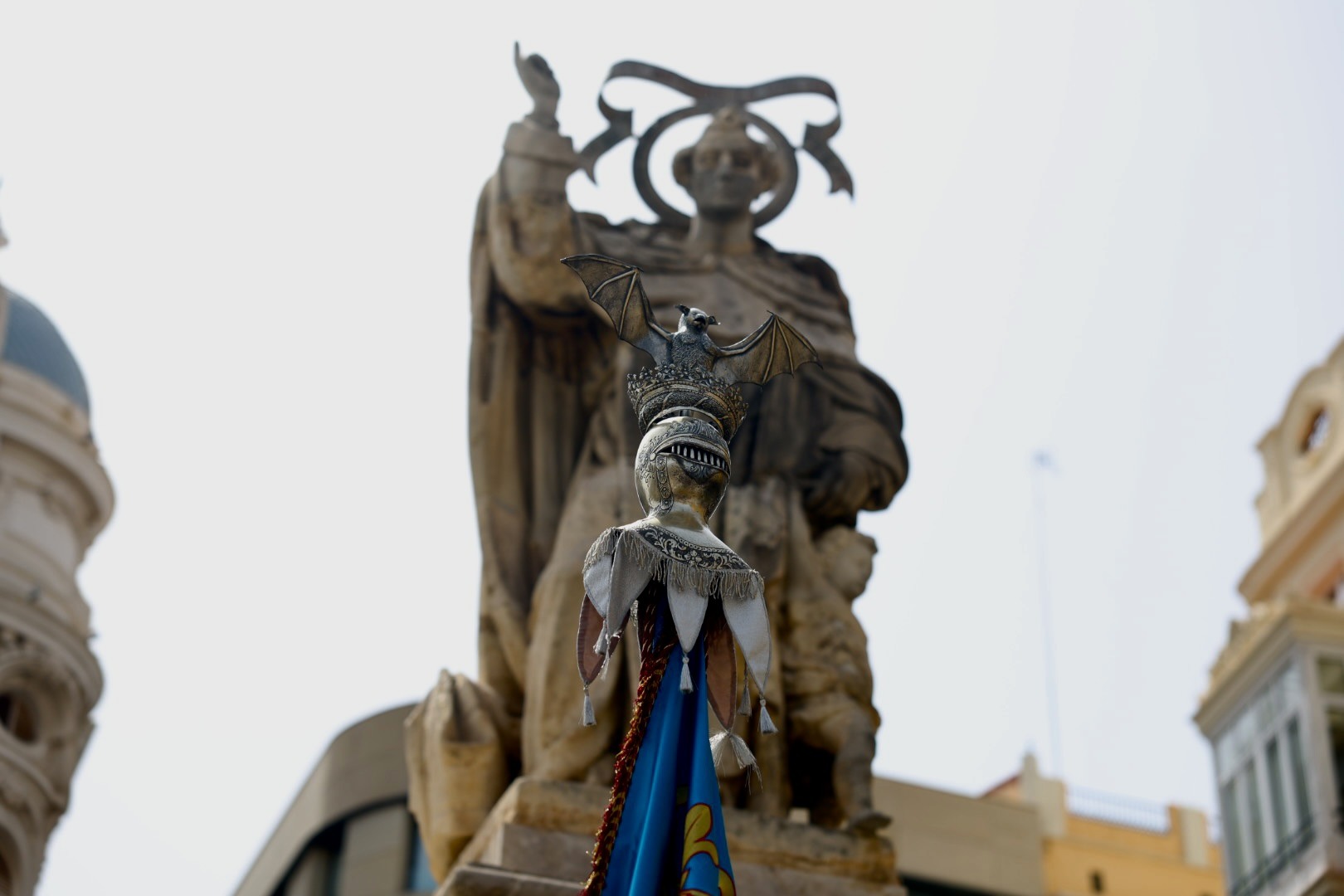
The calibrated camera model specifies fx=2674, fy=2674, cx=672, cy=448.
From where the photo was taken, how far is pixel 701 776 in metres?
6.45

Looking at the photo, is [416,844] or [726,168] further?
Result: [416,844]

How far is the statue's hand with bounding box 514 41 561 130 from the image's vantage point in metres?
10.8

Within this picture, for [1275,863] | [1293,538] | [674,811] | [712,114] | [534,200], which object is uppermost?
[1293,538]

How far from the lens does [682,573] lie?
6.48 meters

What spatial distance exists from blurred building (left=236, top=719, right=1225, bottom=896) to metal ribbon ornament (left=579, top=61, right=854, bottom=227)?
53.8 ft

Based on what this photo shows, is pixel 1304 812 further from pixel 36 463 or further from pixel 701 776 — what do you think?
pixel 701 776

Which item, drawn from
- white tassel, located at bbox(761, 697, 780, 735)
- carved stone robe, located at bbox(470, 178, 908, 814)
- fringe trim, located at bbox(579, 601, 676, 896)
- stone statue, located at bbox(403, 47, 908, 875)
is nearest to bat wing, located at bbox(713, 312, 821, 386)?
fringe trim, located at bbox(579, 601, 676, 896)

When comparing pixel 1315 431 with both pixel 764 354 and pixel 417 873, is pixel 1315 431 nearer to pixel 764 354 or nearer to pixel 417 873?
pixel 417 873

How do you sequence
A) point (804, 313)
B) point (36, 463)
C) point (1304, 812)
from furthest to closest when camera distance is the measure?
point (36, 463) → point (1304, 812) → point (804, 313)

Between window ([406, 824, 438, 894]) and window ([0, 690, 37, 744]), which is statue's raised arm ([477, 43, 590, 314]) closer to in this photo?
window ([406, 824, 438, 894])

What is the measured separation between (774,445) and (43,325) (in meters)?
26.1

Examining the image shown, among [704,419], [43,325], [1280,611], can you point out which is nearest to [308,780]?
[43,325]

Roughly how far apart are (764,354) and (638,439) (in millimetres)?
3608

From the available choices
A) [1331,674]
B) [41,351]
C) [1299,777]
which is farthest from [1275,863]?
[41,351]
